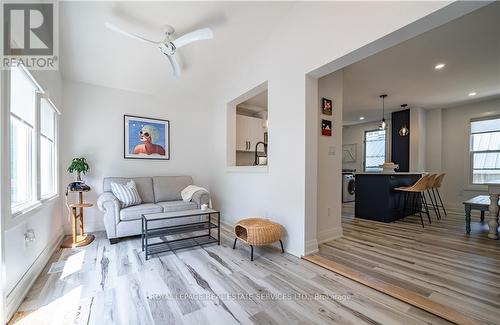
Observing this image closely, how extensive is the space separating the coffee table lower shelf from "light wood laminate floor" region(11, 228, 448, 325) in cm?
28

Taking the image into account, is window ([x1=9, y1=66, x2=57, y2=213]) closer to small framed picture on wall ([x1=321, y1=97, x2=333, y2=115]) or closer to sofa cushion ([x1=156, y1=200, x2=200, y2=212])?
sofa cushion ([x1=156, y1=200, x2=200, y2=212])

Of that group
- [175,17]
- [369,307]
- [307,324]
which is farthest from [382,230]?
[175,17]

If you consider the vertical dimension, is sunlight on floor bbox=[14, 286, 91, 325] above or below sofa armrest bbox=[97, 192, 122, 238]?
below

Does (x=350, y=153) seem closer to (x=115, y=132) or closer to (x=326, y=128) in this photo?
(x=326, y=128)

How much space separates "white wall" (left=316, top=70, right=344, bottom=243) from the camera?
9.64 feet

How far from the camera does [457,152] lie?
210 inches

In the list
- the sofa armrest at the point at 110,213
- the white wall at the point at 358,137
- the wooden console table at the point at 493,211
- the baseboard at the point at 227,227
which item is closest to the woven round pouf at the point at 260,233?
the baseboard at the point at 227,227

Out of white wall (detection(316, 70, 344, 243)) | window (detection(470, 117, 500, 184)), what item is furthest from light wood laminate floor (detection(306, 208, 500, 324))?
window (detection(470, 117, 500, 184))

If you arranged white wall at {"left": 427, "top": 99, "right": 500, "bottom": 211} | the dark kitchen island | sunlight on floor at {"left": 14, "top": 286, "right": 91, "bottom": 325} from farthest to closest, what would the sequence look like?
white wall at {"left": 427, "top": 99, "right": 500, "bottom": 211}, the dark kitchen island, sunlight on floor at {"left": 14, "top": 286, "right": 91, "bottom": 325}

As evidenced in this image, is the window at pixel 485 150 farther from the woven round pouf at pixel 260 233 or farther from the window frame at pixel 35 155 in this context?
the window frame at pixel 35 155

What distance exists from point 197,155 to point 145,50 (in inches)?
84.1

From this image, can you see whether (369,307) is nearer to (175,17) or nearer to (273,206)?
(273,206)

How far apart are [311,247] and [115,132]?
11.9ft

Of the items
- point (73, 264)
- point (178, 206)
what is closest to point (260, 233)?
point (178, 206)
